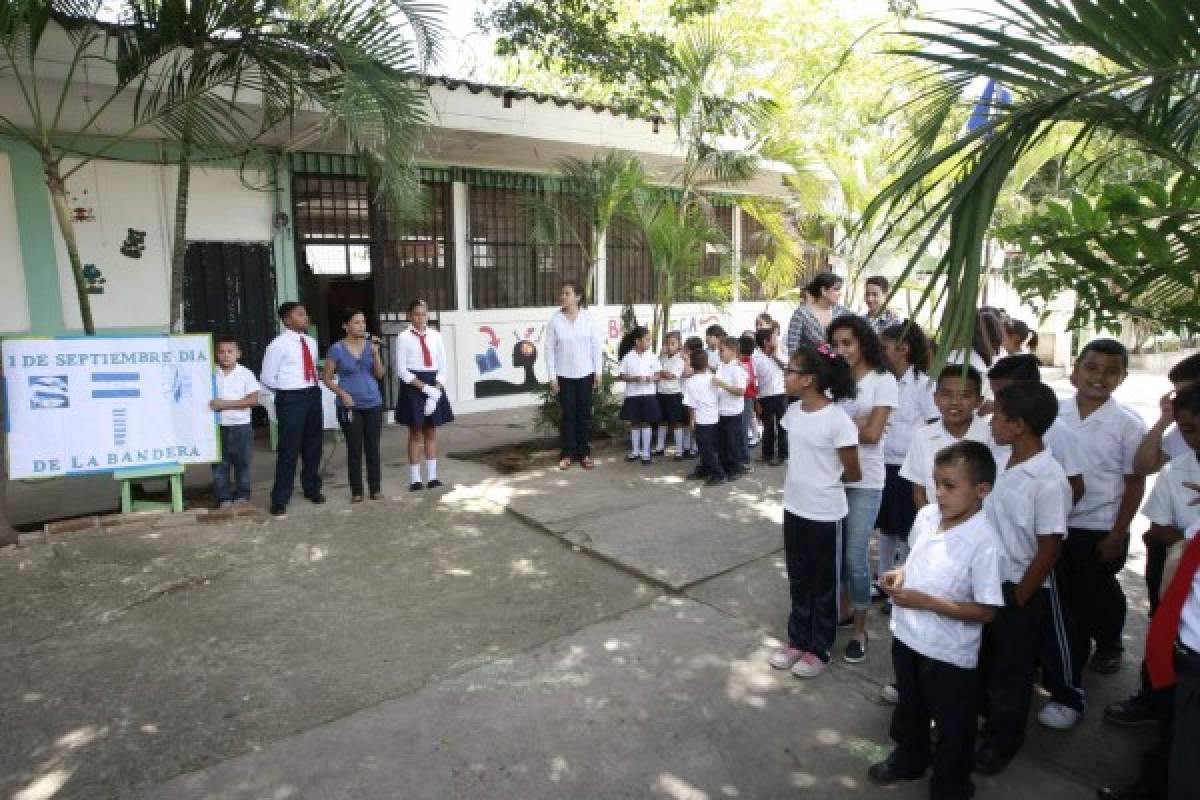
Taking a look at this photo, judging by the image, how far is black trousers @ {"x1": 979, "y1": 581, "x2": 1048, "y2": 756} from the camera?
276cm

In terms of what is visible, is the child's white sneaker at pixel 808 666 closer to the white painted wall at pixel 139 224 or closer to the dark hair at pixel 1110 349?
the dark hair at pixel 1110 349

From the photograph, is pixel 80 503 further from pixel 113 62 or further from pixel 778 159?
pixel 778 159

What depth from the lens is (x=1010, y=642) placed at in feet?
9.07

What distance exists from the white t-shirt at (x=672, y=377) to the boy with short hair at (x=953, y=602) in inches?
183

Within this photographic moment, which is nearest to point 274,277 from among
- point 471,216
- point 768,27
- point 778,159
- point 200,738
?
point 471,216

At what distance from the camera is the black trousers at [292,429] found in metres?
5.66

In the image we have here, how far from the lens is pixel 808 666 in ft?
11.2

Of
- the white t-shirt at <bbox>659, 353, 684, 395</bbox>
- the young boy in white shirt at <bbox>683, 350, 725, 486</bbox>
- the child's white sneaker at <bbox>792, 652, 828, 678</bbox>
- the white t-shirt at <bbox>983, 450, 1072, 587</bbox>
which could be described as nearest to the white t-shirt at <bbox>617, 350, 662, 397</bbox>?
the white t-shirt at <bbox>659, 353, 684, 395</bbox>

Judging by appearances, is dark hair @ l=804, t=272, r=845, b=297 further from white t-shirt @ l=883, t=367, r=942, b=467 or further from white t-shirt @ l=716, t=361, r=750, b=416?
white t-shirt @ l=716, t=361, r=750, b=416

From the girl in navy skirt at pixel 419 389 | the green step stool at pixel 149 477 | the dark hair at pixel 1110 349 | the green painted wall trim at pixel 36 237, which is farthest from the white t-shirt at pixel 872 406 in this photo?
the green painted wall trim at pixel 36 237

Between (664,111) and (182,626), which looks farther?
(664,111)

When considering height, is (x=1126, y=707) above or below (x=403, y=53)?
below

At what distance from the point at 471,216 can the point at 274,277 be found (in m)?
2.43

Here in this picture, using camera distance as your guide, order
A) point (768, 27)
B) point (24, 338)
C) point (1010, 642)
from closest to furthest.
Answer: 1. point (1010, 642)
2. point (24, 338)
3. point (768, 27)
